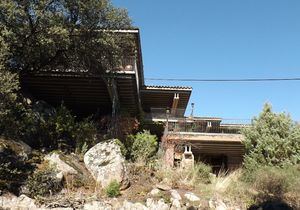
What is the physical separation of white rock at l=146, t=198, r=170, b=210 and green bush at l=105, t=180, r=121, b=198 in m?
1.09

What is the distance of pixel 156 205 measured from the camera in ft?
48.7

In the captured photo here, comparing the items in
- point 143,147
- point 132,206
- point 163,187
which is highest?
point 143,147

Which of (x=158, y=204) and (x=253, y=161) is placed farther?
(x=253, y=161)

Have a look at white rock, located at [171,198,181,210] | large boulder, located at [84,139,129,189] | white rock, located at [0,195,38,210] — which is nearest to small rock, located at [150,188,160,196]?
white rock, located at [171,198,181,210]

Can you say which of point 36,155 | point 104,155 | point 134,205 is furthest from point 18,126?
point 134,205

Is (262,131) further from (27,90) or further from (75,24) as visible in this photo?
(27,90)

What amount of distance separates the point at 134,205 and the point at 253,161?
287 inches

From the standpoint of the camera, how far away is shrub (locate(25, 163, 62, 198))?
1436cm

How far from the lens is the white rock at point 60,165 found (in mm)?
15742

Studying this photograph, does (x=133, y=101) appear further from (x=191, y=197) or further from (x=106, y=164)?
(x=191, y=197)

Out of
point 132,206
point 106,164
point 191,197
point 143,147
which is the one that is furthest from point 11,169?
point 143,147

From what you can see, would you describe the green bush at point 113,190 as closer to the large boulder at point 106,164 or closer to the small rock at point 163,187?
the large boulder at point 106,164

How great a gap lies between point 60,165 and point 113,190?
2176mm

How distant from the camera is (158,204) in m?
14.9
